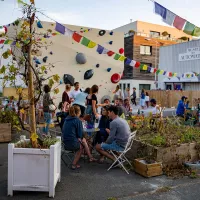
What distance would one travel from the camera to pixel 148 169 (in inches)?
201

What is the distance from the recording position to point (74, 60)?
12.8 metres

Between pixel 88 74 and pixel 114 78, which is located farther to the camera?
pixel 114 78

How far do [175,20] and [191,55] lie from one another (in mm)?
17973

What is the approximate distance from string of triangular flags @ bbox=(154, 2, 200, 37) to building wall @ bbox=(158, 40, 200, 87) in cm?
1720

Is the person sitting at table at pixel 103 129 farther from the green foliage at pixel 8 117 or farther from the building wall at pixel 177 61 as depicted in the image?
the building wall at pixel 177 61

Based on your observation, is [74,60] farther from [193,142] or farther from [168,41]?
[168,41]

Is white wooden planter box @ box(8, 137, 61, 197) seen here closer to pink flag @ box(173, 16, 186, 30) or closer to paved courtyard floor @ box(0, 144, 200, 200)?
paved courtyard floor @ box(0, 144, 200, 200)

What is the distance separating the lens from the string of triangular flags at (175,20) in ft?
23.2

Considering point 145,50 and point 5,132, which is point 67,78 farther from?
point 145,50

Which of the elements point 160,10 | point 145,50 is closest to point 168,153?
point 160,10

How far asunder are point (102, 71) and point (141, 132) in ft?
24.3

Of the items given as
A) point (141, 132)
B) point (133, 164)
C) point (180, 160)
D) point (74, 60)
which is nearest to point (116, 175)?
point (133, 164)

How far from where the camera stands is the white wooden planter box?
4.09m

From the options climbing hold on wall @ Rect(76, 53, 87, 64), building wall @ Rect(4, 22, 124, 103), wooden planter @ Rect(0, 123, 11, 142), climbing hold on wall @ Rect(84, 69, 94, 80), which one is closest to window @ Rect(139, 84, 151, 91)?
building wall @ Rect(4, 22, 124, 103)
